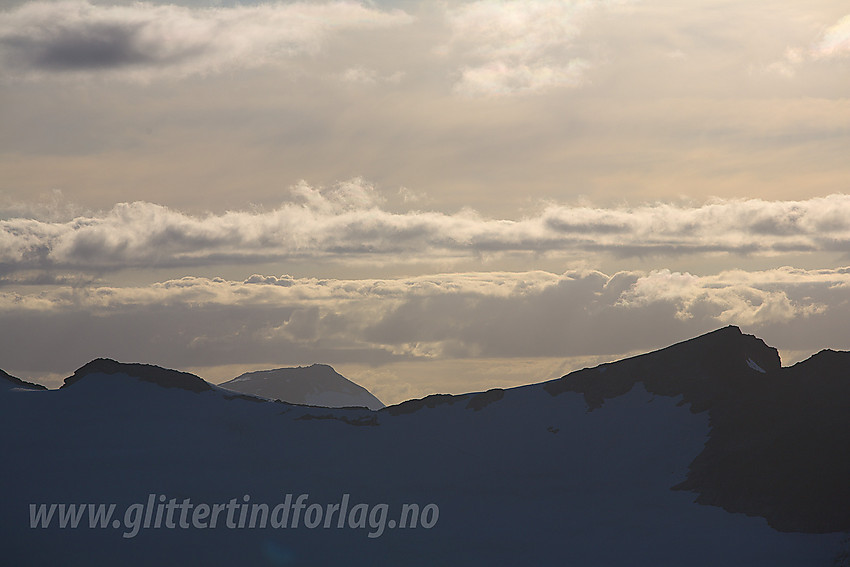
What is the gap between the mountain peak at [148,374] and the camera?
155 metres

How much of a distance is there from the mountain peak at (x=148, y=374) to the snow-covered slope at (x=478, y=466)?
11.8 inches

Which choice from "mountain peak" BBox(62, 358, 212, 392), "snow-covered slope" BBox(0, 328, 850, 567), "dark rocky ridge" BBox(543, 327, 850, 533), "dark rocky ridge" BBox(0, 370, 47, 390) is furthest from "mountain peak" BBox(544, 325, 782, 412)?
"dark rocky ridge" BBox(0, 370, 47, 390)

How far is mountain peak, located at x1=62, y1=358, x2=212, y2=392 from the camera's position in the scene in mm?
154875

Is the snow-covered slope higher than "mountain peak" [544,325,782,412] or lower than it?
lower

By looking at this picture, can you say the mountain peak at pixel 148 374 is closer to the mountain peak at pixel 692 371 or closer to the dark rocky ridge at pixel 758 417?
the mountain peak at pixel 692 371

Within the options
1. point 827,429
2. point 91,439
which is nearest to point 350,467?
point 91,439

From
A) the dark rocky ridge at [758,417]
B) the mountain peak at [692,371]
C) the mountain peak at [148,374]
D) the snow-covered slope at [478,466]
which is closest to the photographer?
the dark rocky ridge at [758,417]

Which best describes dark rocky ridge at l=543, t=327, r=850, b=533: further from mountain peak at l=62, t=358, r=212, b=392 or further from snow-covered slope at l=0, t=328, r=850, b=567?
mountain peak at l=62, t=358, r=212, b=392

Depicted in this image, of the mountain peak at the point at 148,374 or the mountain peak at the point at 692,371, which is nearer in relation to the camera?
the mountain peak at the point at 692,371

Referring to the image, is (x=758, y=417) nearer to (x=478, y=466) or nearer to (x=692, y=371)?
(x=692, y=371)

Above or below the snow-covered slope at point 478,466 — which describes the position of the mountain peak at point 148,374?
above

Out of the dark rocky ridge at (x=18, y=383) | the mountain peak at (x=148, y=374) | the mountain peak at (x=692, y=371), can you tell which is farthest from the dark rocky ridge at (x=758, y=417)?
the dark rocky ridge at (x=18, y=383)

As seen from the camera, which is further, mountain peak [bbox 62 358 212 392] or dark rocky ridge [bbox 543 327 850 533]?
mountain peak [bbox 62 358 212 392]

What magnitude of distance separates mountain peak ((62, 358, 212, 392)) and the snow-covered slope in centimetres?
30
